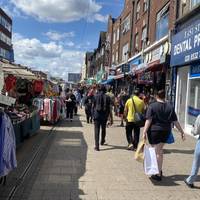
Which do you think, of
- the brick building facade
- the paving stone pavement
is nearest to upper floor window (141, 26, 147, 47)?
the paving stone pavement

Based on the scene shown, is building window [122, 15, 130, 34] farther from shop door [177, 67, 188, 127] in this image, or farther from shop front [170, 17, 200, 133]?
shop door [177, 67, 188, 127]

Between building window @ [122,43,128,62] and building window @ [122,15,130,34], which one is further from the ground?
building window @ [122,15,130,34]

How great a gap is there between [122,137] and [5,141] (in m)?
8.77

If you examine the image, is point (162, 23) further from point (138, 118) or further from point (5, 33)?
point (5, 33)

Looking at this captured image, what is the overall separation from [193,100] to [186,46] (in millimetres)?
2122

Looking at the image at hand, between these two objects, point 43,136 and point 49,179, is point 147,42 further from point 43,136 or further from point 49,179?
point 49,179

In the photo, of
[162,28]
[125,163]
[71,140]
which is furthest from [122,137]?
[162,28]

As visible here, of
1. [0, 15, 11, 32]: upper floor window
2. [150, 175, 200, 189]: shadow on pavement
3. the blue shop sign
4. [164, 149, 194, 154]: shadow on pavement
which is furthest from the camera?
[0, 15, 11, 32]: upper floor window

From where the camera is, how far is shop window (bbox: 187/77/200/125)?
1644 cm

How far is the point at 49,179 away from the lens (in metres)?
7.84

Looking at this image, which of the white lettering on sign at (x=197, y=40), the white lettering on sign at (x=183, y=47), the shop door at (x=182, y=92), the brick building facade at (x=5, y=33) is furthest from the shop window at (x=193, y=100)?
the brick building facade at (x=5, y=33)

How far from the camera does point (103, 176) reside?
8211mm

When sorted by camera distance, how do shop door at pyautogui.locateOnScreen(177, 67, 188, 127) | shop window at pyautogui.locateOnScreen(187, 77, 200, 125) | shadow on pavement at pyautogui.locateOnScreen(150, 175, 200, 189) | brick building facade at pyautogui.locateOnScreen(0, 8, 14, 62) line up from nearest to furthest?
1. shadow on pavement at pyautogui.locateOnScreen(150, 175, 200, 189)
2. shop window at pyautogui.locateOnScreen(187, 77, 200, 125)
3. shop door at pyautogui.locateOnScreen(177, 67, 188, 127)
4. brick building facade at pyautogui.locateOnScreen(0, 8, 14, 62)

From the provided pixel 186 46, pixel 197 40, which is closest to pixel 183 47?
pixel 186 46
